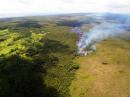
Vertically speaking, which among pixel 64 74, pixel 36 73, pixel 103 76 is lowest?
pixel 103 76

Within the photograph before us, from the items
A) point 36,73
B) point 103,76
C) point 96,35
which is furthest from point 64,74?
point 96,35

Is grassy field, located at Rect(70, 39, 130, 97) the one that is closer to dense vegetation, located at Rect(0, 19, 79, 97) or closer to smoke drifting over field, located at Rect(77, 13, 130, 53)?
dense vegetation, located at Rect(0, 19, 79, 97)

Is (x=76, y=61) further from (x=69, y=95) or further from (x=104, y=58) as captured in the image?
(x=69, y=95)

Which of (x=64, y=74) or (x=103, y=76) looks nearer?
(x=103, y=76)

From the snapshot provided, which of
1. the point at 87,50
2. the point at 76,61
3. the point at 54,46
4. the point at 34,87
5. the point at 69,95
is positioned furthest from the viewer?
the point at 54,46

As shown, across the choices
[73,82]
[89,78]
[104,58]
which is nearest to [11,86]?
[73,82]

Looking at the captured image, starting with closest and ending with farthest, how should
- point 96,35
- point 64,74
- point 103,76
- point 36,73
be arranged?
point 103,76 < point 64,74 < point 36,73 < point 96,35

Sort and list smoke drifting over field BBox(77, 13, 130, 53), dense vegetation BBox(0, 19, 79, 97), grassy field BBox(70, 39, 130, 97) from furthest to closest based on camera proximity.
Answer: smoke drifting over field BBox(77, 13, 130, 53) < dense vegetation BBox(0, 19, 79, 97) < grassy field BBox(70, 39, 130, 97)

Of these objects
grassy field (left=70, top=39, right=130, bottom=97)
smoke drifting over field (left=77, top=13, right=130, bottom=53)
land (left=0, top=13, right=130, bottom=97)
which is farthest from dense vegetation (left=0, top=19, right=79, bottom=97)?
smoke drifting over field (left=77, top=13, right=130, bottom=53)

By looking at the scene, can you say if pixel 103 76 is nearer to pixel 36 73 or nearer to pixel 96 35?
pixel 36 73
